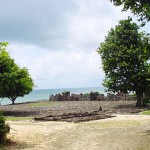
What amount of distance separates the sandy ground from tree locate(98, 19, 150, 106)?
18.0 m

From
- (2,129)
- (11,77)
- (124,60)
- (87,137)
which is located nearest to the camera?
(2,129)

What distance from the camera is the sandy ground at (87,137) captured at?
Answer: 18.1m

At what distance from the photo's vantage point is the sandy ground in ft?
59.4

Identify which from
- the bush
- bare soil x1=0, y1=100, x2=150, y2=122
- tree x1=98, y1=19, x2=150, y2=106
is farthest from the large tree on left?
the bush

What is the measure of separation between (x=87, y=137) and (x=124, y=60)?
2492 cm

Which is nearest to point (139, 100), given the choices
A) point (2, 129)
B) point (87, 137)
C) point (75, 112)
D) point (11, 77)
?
point (75, 112)

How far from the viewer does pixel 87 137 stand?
21.0 meters

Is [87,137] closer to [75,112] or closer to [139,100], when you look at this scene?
[75,112]

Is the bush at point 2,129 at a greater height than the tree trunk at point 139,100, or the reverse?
the tree trunk at point 139,100

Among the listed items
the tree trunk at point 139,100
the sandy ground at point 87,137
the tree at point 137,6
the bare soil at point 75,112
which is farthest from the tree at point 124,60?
the tree at point 137,6

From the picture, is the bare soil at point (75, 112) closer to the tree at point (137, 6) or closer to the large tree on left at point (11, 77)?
the large tree on left at point (11, 77)

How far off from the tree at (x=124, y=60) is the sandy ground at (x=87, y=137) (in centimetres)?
1804

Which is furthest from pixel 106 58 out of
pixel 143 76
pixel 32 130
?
pixel 32 130

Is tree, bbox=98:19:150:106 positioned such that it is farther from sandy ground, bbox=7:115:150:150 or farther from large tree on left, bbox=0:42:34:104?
sandy ground, bbox=7:115:150:150
